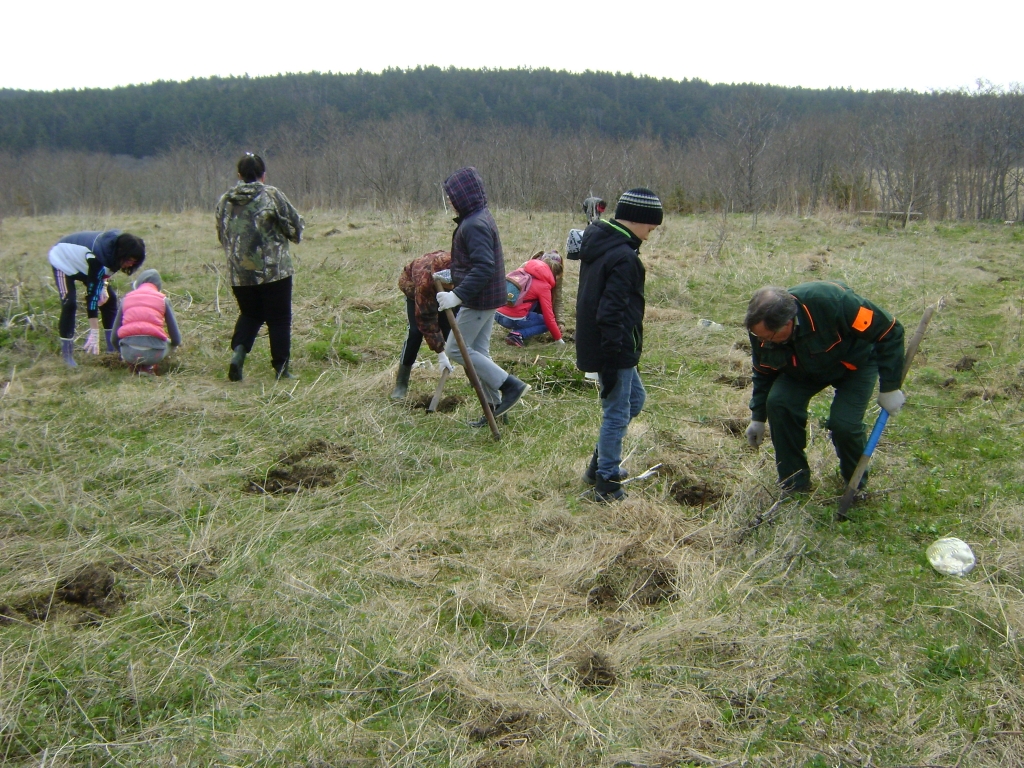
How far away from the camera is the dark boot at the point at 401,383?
567cm

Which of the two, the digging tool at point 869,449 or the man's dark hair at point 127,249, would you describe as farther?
the man's dark hair at point 127,249

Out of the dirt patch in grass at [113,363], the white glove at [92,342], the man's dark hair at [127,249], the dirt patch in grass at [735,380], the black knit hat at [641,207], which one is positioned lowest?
the dirt patch in grass at [735,380]

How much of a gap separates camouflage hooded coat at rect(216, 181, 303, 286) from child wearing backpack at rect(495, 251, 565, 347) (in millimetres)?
2078

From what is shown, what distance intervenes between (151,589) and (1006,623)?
338 cm

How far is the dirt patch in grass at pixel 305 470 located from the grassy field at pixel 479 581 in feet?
0.07

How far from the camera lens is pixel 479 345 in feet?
17.2

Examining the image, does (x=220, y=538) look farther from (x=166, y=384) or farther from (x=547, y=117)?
(x=547, y=117)

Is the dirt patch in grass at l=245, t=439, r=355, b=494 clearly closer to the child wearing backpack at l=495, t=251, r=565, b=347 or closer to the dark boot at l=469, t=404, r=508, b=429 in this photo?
the dark boot at l=469, t=404, r=508, b=429

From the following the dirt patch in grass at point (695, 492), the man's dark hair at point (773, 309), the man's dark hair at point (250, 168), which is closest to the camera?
the man's dark hair at point (773, 309)

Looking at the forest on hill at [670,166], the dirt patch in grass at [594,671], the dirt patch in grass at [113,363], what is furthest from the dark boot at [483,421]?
the forest on hill at [670,166]

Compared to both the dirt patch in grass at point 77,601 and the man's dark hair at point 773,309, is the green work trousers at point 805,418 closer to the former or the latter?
the man's dark hair at point 773,309

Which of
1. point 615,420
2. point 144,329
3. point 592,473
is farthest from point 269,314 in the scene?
point 615,420

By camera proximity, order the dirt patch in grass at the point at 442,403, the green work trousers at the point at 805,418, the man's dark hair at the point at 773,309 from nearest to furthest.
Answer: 1. the man's dark hair at the point at 773,309
2. the green work trousers at the point at 805,418
3. the dirt patch in grass at the point at 442,403

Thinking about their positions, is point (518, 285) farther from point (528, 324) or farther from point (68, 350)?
point (68, 350)
